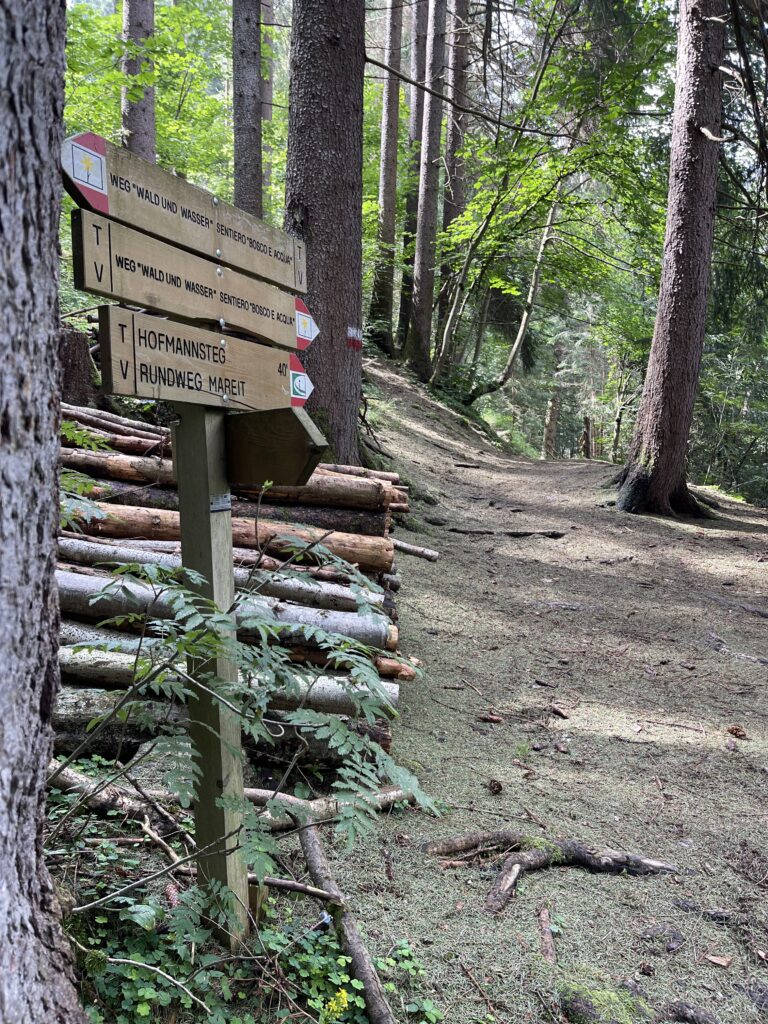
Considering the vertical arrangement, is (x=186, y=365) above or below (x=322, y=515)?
above

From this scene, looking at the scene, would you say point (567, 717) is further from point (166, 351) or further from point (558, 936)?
point (166, 351)

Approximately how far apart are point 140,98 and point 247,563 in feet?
28.5

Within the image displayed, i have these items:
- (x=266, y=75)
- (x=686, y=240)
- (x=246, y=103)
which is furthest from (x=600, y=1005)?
(x=266, y=75)

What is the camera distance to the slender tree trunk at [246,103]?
37.2 feet

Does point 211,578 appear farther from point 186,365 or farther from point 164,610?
point 164,610

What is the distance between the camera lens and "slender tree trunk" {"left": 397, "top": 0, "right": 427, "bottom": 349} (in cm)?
1927

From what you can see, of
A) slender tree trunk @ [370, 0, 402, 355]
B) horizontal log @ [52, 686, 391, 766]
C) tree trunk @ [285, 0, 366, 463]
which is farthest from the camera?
slender tree trunk @ [370, 0, 402, 355]

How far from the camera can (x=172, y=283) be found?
2.18 meters

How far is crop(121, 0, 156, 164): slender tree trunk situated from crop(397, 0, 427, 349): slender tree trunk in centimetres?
810

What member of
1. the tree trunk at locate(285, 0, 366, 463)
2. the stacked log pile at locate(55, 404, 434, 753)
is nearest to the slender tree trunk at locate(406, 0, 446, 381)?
the tree trunk at locate(285, 0, 366, 463)

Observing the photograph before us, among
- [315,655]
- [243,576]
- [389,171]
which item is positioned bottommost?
[315,655]

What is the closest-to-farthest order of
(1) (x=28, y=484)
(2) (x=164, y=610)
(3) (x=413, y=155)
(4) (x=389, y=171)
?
(1) (x=28, y=484) < (2) (x=164, y=610) < (4) (x=389, y=171) < (3) (x=413, y=155)

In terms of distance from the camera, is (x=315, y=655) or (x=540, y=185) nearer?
(x=315, y=655)

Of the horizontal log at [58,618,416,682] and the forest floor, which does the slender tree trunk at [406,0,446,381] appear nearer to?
the forest floor
